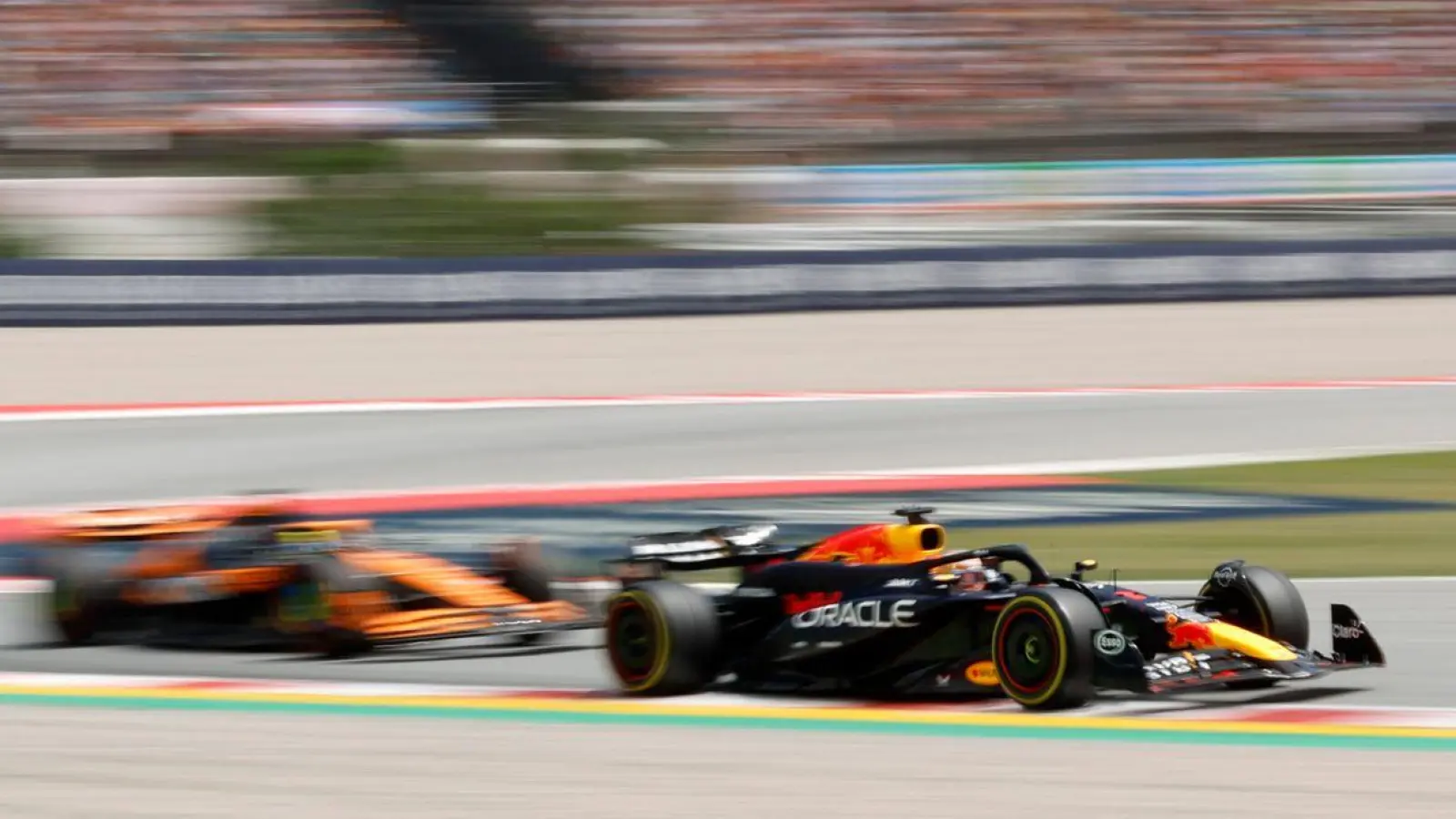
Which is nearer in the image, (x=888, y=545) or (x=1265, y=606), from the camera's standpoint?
(x=1265, y=606)

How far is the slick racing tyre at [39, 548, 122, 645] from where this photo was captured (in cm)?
741

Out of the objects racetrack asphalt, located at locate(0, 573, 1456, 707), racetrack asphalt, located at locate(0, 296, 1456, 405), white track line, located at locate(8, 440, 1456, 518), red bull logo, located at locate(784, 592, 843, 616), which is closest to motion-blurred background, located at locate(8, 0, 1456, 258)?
racetrack asphalt, located at locate(0, 296, 1456, 405)

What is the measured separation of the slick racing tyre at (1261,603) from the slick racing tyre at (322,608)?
2.73m

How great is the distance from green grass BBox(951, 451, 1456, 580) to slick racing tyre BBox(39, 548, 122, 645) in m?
3.79

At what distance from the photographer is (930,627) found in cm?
560

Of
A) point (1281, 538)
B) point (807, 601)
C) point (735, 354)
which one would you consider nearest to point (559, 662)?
point (807, 601)

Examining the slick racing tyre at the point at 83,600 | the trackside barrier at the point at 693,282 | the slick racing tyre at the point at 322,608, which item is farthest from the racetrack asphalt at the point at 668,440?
the slick racing tyre at the point at 322,608

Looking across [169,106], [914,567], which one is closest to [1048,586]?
[914,567]

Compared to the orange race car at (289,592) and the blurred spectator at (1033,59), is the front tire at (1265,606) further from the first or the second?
the blurred spectator at (1033,59)

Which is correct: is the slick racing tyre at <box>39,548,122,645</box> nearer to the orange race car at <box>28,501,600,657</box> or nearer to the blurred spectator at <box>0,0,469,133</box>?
the orange race car at <box>28,501,600,657</box>

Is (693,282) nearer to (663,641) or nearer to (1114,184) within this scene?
(1114,184)

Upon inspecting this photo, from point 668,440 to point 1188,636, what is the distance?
760 cm

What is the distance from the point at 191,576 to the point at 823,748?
2952mm

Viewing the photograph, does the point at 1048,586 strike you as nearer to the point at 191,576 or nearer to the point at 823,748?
the point at 823,748
